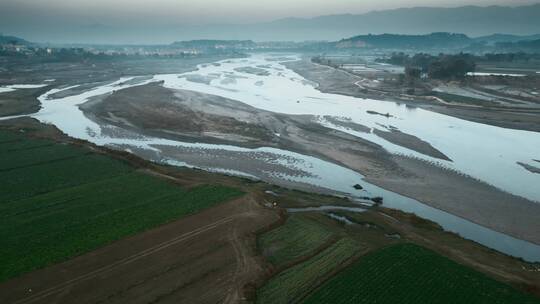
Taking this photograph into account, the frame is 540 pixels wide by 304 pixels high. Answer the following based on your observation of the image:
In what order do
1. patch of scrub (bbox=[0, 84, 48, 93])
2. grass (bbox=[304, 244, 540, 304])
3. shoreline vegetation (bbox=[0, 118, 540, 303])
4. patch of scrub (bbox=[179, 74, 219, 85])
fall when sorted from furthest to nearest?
patch of scrub (bbox=[179, 74, 219, 85]) → patch of scrub (bbox=[0, 84, 48, 93]) → shoreline vegetation (bbox=[0, 118, 540, 303]) → grass (bbox=[304, 244, 540, 304])

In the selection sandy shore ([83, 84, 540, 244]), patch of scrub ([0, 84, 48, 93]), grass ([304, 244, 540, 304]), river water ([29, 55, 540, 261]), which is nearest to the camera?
grass ([304, 244, 540, 304])

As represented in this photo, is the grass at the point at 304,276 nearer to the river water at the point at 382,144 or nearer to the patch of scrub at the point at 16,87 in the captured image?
the river water at the point at 382,144

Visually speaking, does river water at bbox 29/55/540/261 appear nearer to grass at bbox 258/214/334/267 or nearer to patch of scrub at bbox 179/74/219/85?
grass at bbox 258/214/334/267

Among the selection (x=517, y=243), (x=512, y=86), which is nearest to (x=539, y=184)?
(x=517, y=243)

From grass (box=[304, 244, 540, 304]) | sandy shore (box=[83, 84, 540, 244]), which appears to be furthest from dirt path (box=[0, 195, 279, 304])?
sandy shore (box=[83, 84, 540, 244])

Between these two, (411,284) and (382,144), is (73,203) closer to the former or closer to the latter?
(411,284)

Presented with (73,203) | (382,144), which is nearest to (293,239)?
(73,203)

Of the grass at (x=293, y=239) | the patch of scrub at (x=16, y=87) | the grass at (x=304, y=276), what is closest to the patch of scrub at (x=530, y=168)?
the grass at (x=293, y=239)
